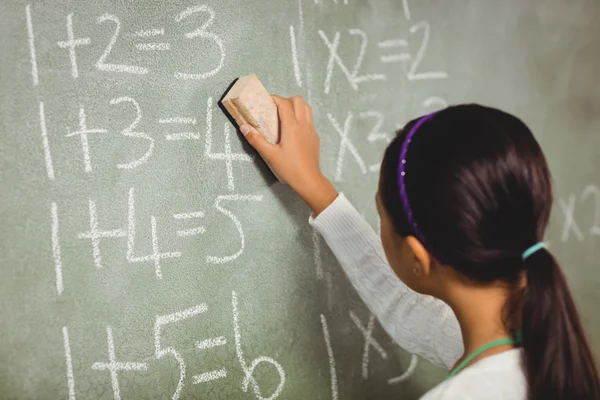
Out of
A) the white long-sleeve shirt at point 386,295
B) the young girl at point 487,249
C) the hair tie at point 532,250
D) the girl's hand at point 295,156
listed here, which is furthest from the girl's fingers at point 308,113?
the hair tie at point 532,250

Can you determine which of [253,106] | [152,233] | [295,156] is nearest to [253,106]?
[253,106]

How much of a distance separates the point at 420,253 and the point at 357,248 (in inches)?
9.6

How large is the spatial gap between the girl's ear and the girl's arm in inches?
8.9

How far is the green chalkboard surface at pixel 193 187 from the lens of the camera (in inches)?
31.6

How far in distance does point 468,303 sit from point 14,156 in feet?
2.21

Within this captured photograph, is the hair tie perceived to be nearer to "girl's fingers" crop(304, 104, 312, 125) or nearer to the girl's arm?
the girl's arm

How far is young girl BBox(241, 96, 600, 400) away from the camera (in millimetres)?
636

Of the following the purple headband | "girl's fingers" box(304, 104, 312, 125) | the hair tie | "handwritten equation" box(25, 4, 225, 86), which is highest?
"handwritten equation" box(25, 4, 225, 86)

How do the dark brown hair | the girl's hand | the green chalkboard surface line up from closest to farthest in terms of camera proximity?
the dark brown hair, the green chalkboard surface, the girl's hand

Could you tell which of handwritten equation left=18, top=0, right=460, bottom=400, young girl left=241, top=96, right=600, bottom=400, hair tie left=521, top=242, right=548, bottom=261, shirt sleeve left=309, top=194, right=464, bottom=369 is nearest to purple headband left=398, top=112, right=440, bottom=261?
young girl left=241, top=96, right=600, bottom=400

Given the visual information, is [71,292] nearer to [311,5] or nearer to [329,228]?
[329,228]

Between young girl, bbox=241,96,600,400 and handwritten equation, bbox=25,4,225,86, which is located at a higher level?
handwritten equation, bbox=25,4,225,86

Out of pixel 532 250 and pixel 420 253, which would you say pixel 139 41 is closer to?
pixel 420 253

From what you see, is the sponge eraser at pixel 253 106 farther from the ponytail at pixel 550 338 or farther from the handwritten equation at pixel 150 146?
the ponytail at pixel 550 338
